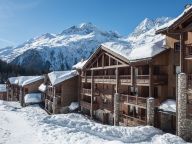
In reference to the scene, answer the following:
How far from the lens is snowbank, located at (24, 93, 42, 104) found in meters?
64.2

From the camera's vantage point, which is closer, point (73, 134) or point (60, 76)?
point (73, 134)

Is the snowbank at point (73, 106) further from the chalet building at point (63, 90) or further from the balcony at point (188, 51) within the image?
the balcony at point (188, 51)

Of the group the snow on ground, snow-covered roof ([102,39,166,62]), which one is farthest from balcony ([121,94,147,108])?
snow-covered roof ([102,39,166,62])

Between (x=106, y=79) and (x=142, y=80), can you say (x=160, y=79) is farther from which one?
(x=106, y=79)

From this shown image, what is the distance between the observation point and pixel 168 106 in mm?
28656

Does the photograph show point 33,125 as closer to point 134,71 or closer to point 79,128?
point 79,128

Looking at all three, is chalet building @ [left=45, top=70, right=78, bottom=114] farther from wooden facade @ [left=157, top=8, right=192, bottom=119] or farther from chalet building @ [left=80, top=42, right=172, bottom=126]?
wooden facade @ [left=157, top=8, right=192, bottom=119]

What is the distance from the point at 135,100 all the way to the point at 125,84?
3161 millimetres

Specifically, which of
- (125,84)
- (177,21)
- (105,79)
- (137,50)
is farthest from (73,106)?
(177,21)

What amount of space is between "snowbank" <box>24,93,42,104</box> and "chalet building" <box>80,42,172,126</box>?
61.0 ft

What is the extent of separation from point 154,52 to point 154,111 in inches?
244

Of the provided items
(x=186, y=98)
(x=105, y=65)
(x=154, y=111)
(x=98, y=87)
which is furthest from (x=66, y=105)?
A: (x=186, y=98)

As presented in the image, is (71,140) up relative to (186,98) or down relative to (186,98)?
down

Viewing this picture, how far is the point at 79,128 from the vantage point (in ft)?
82.1
